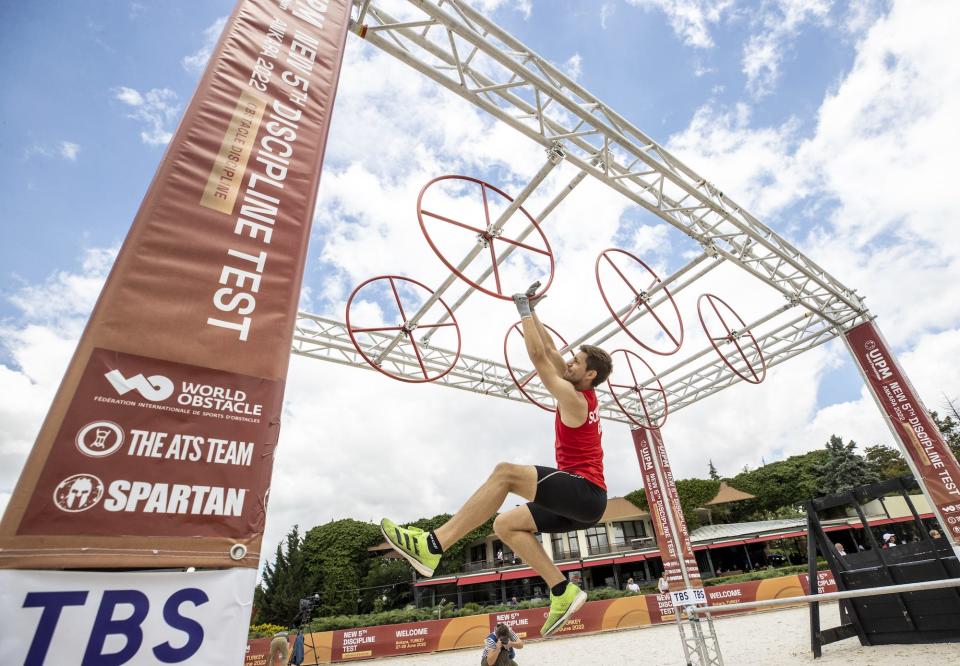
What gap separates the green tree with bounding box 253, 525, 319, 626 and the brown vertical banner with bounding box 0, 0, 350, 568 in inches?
1186

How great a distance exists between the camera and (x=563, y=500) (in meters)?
2.91

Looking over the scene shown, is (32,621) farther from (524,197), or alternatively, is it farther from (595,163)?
(595,163)

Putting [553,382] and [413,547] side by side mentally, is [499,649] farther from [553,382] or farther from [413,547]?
[553,382]

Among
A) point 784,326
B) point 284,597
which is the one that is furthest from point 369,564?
point 784,326

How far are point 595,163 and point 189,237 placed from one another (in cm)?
637

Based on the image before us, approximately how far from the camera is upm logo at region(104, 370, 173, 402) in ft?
5.90

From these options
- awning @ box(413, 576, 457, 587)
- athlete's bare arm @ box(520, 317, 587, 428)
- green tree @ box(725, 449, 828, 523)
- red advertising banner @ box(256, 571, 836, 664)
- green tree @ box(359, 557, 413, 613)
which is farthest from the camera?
green tree @ box(725, 449, 828, 523)

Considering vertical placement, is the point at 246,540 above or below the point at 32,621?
above

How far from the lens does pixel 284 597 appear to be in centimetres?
2773

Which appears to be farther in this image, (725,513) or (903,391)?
(725,513)

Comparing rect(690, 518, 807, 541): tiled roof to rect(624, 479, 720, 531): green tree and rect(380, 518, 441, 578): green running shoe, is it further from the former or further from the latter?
rect(380, 518, 441, 578): green running shoe

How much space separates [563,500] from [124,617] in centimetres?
212

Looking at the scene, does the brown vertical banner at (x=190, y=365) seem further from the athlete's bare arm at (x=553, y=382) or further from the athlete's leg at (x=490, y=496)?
the athlete's bare arm at (x=553, y=382)

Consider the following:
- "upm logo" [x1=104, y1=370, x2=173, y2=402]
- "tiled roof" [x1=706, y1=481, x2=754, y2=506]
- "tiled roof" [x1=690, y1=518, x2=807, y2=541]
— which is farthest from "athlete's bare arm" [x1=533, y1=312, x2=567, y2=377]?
"tiled roof" [x1=706, y1=481, x2=754, y2=506]
